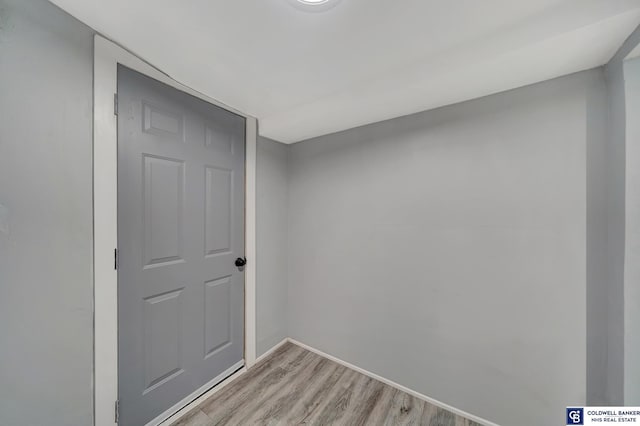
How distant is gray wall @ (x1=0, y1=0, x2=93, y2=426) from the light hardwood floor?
0.77 m

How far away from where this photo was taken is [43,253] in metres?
0.93

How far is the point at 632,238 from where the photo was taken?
3.16 feet

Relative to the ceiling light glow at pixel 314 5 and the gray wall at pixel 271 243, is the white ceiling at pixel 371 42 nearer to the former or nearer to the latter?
the ceiling light glow at pixel 314 5

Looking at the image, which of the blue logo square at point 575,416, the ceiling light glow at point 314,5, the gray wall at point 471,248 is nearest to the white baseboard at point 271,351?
the gray wall at point 471,248

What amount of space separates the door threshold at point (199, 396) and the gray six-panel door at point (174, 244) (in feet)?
0.11

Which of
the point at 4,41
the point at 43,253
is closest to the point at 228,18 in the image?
the point at 4,41

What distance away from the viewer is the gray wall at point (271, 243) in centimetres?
205

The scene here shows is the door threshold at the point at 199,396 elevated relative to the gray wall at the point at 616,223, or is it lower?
lower

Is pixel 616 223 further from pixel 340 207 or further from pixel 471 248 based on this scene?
pixel 340 207

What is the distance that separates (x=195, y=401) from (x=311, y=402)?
823 mm

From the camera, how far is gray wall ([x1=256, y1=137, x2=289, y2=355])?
2.05 meters

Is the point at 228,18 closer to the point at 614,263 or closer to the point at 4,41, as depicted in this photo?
the point at 4,41

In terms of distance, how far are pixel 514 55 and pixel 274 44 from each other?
1.18 m

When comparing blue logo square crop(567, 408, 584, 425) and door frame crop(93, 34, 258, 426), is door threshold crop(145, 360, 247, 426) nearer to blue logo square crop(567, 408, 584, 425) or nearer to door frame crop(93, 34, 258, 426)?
door frame crop(93, 34, 258, 426)
